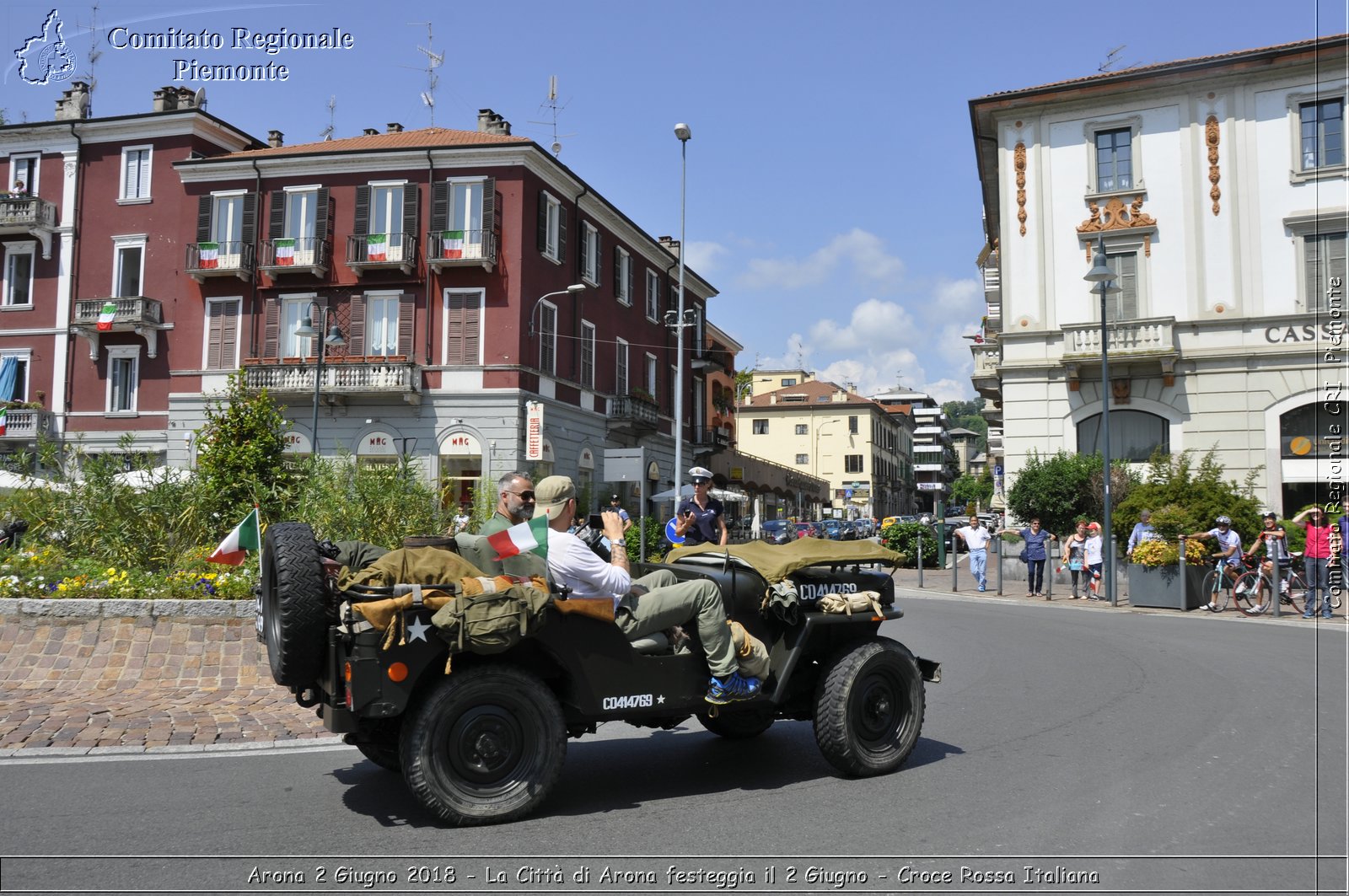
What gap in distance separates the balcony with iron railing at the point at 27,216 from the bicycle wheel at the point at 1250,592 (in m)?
41.0

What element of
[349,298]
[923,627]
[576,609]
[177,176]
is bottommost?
[923,627]

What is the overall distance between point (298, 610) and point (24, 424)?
39.7 m

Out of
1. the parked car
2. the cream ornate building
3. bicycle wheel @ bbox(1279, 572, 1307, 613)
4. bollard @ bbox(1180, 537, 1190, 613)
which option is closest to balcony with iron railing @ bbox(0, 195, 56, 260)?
the parked car

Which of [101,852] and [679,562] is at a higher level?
[679,562]

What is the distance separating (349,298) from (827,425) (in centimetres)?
7029

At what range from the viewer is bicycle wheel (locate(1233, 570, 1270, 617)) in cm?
1694

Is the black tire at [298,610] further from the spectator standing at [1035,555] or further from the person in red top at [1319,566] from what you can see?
the spectator standing at [1035,555]

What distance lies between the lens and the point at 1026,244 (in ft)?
94.5

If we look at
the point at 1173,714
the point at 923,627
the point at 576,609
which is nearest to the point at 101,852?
the point at 576,609

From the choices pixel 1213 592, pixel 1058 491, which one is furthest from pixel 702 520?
pixel 1058 491

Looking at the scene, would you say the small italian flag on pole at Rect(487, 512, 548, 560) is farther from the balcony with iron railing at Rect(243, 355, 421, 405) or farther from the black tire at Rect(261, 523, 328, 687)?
the balcony with iron railing at Rect(243, 355, 421, 405)

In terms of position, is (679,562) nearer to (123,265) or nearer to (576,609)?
(576,609)

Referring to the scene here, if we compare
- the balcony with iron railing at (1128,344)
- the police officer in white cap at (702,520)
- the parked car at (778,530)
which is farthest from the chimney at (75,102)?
the police officer in white cap at (702,520)

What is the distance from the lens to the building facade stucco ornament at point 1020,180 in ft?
95.2
